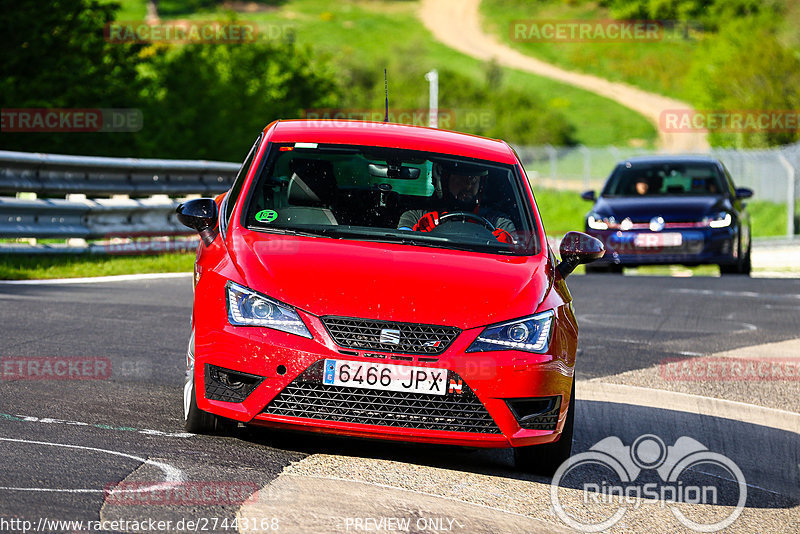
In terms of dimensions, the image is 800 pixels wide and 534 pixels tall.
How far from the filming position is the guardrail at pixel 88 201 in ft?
46.6

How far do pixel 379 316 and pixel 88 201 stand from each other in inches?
394

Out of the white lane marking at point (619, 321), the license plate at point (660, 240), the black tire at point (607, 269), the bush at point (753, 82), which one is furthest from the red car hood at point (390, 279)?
the bush at point (753, 82)

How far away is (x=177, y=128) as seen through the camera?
3503cm

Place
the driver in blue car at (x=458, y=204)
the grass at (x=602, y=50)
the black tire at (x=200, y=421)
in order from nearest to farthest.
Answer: the black tire at (x=200, y=421), the driver in blue car at (x=458, y=204), the grass at (x=602, y=50)

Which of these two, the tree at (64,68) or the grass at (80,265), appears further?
the tree at (64,68)

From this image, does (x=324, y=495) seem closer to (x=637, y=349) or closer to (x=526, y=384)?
(x=526, y=384)

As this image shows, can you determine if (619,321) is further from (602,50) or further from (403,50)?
(602,50)

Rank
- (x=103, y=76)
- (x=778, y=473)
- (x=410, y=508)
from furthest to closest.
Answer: (x=103, y=76) → (x=778, y=473) → (x=410, y=508)

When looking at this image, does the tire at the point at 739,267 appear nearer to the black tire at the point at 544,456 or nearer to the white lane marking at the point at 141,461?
the black tire at the point at 544,456

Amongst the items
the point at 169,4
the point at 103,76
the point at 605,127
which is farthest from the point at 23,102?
the point at 169,4

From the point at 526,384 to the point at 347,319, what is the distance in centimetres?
88

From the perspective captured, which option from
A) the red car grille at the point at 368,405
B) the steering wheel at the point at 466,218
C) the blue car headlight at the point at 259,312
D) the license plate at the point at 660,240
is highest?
the steering wheel at the point at 466,218

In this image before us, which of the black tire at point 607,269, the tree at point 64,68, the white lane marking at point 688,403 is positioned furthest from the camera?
the tree at point 64,68

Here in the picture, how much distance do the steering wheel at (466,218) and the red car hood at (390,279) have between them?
0.41 m
